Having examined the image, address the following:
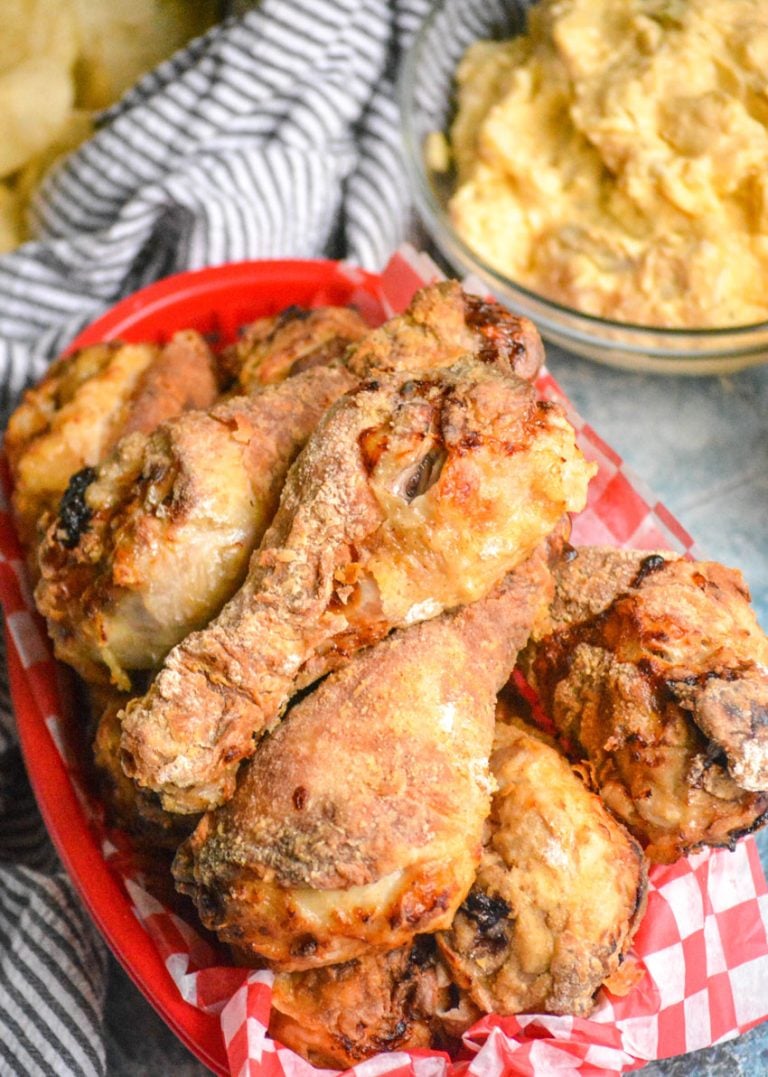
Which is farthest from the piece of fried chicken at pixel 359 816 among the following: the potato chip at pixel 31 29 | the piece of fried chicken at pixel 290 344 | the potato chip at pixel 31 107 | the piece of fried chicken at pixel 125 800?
the potato chip at pixel 31 29

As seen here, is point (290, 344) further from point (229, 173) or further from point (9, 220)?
point (9, 220)

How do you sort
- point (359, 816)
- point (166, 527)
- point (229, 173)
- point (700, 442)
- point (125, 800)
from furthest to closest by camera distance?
1. point (229, 173)
2. point (700, 442)
3. point (125, 800)
4. point (166, 527)
5. point (359, 816)

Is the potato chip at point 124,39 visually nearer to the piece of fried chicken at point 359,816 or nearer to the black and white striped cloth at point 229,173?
the black and white striped cloth at point 229,173

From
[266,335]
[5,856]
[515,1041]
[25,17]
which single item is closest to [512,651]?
[515,1041]

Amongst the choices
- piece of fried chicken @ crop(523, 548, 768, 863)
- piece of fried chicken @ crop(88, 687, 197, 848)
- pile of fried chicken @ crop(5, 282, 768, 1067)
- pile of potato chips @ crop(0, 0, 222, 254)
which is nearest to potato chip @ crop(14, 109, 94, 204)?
pile of potato chips @ crop(0, 0, 222, 254)

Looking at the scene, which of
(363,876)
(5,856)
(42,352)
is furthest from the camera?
(42,352)

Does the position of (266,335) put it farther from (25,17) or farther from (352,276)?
(25,17)

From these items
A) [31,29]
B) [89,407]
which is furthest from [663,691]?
[31,29]
